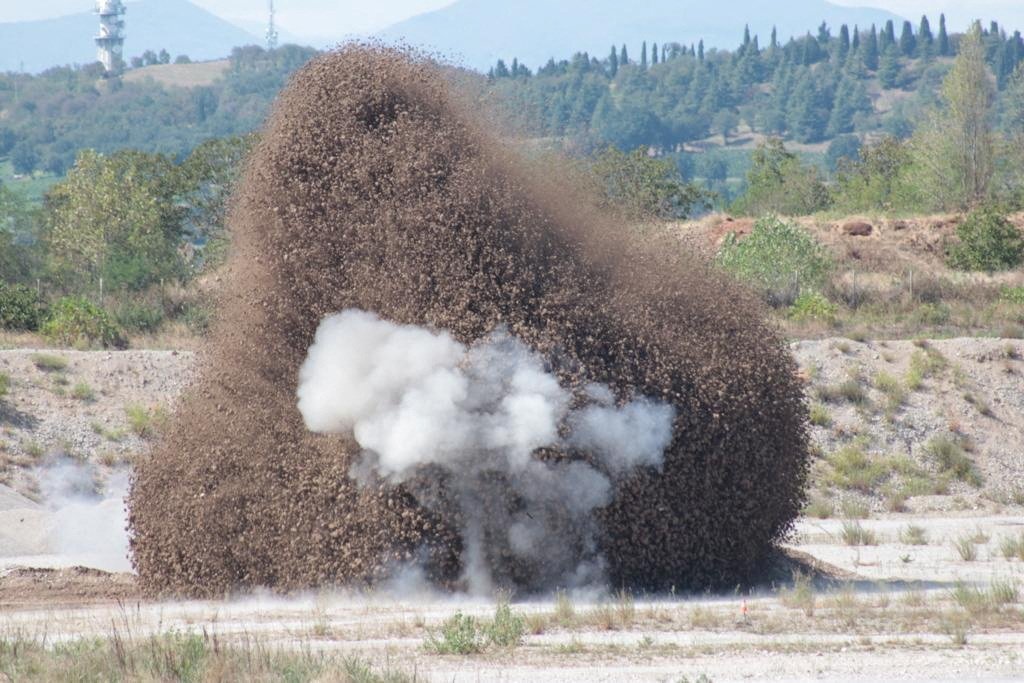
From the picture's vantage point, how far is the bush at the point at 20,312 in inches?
1582

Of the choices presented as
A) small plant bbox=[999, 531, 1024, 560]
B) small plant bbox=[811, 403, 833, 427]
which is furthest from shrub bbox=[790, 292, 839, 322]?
small plant bbox=[999, 531, 1024, 560]

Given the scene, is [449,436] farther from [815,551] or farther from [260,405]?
[815,551]

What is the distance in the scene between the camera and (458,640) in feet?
42.7

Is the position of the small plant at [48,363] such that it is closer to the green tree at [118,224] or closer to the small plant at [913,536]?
the green tree at [118,224]

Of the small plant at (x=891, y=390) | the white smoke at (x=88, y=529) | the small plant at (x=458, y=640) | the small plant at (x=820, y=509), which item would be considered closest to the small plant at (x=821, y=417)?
the small plant at (x=891, y=390)

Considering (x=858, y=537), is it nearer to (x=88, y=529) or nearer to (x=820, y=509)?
(x=820, y=509)

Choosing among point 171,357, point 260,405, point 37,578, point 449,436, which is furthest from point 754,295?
point 171,357

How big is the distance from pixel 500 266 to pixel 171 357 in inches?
836

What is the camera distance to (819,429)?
33000mm

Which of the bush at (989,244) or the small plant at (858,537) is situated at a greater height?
the bush at (989,244)

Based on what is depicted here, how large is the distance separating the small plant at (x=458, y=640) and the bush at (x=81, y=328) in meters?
25.6

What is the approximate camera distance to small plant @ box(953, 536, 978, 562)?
19.9 meters

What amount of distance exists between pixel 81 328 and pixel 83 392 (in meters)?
5.64

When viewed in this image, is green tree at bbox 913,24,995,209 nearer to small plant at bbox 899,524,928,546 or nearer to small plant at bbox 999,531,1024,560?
small plant at bbox 899,524,928,546
